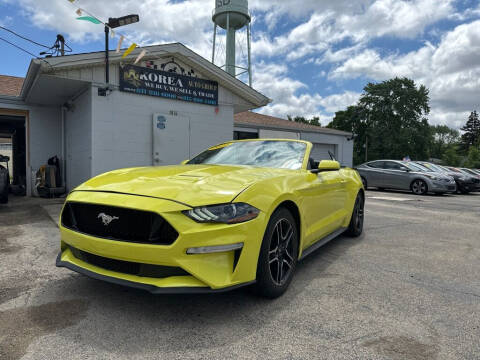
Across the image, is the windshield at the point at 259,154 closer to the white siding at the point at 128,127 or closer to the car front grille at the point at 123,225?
the car front grille at the point at 123,225

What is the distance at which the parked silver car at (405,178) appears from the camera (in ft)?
42.2

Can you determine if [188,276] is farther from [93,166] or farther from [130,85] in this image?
[130,85]

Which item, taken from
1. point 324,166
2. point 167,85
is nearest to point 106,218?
point 324,166

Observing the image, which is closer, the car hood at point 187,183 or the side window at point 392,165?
the car hood at point 187,183

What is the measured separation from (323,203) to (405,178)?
38.0 ft

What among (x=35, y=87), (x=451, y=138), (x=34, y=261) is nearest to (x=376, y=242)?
(x=34, y=261)

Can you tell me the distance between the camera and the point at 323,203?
11.7ft

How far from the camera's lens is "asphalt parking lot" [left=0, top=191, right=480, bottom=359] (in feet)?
6.41

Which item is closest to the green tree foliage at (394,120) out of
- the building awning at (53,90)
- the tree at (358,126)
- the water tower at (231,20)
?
the tree at (358,126)

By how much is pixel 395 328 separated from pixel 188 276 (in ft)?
4.69

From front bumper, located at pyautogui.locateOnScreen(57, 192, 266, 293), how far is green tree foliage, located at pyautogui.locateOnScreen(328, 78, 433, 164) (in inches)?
1661

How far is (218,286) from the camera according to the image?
7.03 ft

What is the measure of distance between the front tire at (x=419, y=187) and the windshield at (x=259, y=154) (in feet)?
36.7

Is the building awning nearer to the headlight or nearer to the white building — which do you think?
the white building
